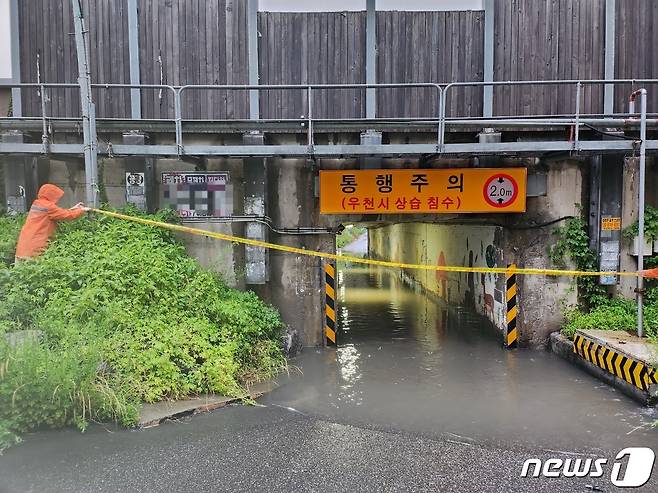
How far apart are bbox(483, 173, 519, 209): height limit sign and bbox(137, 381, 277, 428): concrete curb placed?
535 centimetres

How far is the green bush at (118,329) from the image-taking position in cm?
536

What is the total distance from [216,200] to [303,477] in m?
5.71

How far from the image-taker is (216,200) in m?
9.20

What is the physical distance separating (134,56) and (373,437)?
7.69 m

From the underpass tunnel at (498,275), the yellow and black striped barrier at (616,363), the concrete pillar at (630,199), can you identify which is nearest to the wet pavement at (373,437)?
the yellow and black striped barrier at (616,363)

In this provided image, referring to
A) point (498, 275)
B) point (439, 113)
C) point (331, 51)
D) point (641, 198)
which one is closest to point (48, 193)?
point (331, 51)

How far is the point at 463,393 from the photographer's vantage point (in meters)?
7.24

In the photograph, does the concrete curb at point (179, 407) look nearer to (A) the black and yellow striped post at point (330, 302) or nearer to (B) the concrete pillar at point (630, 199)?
(A) the black and yellow striped post at point (330, 302)

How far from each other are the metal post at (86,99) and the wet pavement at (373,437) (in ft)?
13.6

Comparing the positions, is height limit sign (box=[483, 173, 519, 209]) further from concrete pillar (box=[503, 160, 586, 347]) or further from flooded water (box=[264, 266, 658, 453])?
flooded water (box=[264, 266, 658, 453])

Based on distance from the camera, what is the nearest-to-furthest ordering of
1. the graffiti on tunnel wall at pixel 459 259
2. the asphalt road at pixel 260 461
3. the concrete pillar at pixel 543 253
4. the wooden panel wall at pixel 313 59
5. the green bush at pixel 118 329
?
1. the asphalt road at pixel 260 461
2. the green bush at pixel 118 329
3. the wooden panel wall at pixel 313 59
4. the concrete pillar at pixel 543 253
5. the graffiti on tunnel wall at pixel 459 259

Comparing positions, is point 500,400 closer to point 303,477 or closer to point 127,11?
point 303,477

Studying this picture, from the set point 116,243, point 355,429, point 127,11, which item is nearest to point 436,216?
point 355,429

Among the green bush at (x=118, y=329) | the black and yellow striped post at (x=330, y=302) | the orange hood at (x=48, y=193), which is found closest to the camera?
the green bush at (x=118, y=329)
